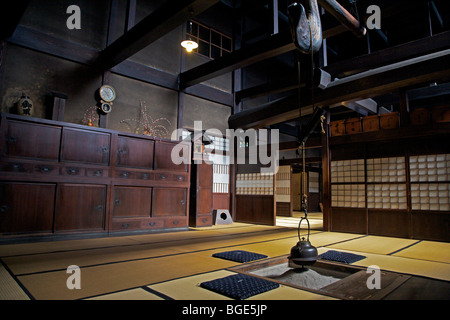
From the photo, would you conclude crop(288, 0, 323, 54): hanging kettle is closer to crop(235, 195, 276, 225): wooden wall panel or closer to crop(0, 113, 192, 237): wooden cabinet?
crop(0, 113, 192, 237): wooden cabinet

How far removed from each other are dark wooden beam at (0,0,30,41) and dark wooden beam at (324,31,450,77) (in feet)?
17.0

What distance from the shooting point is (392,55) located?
5012mm

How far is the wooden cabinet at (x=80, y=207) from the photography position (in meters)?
4.21

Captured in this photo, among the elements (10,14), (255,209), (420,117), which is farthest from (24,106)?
(420,117)

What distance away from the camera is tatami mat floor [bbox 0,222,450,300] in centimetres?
195

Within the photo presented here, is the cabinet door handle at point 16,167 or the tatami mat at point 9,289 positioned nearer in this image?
the tatami mat at point 9,289

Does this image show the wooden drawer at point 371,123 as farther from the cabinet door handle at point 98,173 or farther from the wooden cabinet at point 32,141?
the wooden cabinet at point 32,141

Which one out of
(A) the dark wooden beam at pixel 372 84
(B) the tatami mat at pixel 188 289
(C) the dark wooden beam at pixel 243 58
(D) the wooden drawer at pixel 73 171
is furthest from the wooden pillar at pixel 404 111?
(D) the wooden drawer at pixel 73 171

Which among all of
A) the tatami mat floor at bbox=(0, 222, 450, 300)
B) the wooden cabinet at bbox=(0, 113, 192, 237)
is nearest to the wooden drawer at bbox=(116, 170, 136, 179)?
the wooden cabinet at bbox=(0, 113, 192, 237)

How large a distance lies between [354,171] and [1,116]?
5.94 m

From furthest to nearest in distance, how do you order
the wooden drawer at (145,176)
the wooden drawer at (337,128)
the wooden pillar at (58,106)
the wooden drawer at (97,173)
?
1. the wooden drawer at (337,128)
2. the wooden drawer at (145,176)
3. the wooden pillar at (58,106)
4. the wooden drawer at (97,173)

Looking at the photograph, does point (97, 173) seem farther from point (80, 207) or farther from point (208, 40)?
point (208, 40)

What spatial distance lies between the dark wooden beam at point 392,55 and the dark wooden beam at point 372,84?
1.29 ft
